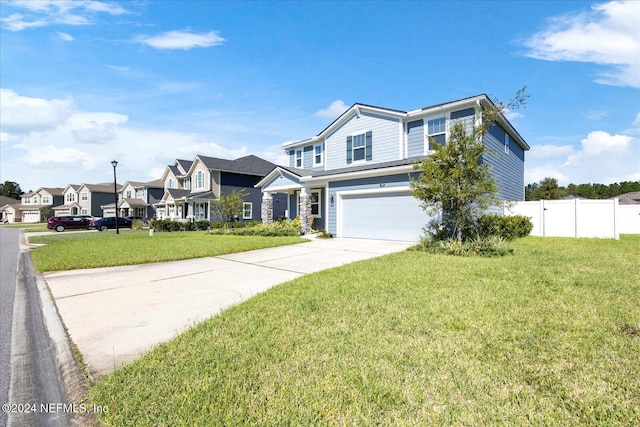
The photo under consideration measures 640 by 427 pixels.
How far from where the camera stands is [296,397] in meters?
2.38

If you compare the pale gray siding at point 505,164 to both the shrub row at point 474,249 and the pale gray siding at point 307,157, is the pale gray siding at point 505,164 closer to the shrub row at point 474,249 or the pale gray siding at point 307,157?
the shrub row at point 474,249

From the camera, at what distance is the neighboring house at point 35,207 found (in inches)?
2302

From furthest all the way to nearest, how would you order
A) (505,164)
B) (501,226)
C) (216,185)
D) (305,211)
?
(216,185) → (305,211) → (505,164) → (501,226)

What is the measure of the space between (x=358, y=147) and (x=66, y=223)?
101ft

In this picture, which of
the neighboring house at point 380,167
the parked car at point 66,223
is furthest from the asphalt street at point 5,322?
the parked car at point 66,223

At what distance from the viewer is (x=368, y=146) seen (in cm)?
1638

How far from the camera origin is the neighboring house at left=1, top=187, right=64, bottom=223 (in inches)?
2302

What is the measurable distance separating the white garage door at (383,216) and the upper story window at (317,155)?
526 centimetres

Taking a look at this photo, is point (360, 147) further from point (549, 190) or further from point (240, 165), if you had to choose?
point (549, 190)

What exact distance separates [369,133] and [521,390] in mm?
15110

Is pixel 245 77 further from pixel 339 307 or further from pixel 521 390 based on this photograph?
pixel 521 390

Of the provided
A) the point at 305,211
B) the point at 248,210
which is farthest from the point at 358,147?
the point at 248,210

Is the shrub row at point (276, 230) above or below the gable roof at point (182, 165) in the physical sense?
below

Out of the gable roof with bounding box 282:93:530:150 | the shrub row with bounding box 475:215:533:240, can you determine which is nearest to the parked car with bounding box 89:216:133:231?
the gable roof with bounding box 282:93:530:150
